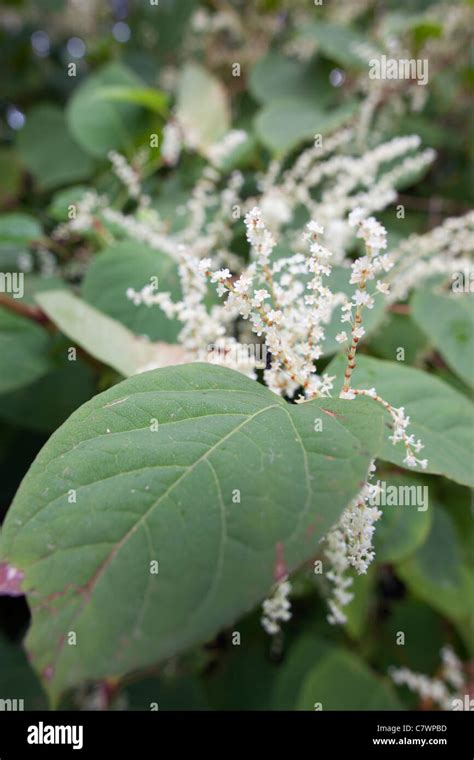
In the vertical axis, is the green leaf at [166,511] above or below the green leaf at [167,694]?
above

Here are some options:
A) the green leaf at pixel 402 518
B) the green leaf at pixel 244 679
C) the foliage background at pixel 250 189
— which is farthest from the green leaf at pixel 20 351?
the green leaf at pixel 244 679

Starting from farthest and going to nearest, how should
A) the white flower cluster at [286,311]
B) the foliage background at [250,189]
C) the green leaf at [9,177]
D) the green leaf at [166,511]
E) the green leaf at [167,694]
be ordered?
the green leaf at [9,177] → the green leaf at [167,694] → the foliage background at [250,189] → the white flower cluster at [286,311] → the green leaf at [166,511]

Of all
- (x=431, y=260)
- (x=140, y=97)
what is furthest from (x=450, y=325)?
(x=140, y=97)

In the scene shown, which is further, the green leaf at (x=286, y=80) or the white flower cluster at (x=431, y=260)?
the green leaf at (x=286, y=80)

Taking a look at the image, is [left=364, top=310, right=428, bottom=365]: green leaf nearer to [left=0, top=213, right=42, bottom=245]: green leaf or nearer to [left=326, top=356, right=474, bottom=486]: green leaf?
[left=326, top=356, right=474, bottom=486]: green leaf

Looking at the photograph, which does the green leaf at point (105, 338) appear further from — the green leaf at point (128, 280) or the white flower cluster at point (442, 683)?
the white flower cluster at point (442, 683)

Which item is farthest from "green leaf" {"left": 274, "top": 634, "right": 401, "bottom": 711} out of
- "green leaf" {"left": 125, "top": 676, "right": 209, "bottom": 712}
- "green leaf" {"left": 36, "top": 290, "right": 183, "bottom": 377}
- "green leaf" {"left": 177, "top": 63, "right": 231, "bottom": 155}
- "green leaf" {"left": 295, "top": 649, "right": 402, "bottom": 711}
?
"green leaf" {"left": 177, "top": 63, "right": 231, "bottom": 155}

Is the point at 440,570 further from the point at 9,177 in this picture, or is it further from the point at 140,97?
the point at 9,177
